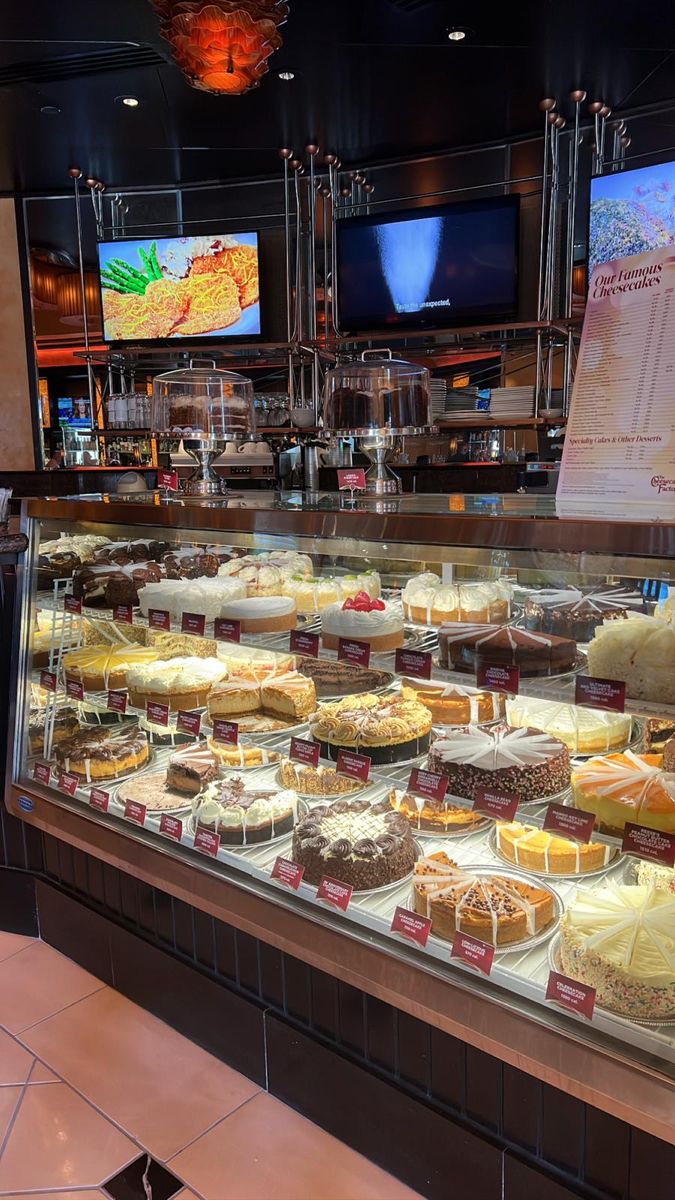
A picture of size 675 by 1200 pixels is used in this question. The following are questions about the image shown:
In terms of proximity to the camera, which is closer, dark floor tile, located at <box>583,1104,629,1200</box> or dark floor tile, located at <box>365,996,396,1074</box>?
dark floor tile, located at <box>583,1104,629,1200</box>

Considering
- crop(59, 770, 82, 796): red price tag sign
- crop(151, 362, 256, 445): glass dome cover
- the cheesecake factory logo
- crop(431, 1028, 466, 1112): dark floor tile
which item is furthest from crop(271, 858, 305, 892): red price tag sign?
crop(151, 362, 256, 445): glass dome cover

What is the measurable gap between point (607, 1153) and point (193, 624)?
1.82 metres

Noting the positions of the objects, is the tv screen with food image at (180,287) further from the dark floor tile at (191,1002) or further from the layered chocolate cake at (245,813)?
the dark floor tile at (191,1002)

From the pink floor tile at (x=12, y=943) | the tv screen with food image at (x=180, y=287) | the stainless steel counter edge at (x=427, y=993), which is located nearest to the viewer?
the stainless steel counter edge at (x=427, y=993)

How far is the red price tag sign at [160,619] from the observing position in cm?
272

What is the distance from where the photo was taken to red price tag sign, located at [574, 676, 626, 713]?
180cm

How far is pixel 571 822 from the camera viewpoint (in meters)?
1.88

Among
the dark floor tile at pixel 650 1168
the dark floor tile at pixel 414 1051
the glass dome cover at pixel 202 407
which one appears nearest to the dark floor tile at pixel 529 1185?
the dark floor tile at pixel 650 1168

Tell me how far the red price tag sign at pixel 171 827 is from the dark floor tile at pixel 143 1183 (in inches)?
36.4

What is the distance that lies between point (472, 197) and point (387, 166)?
2.75 feet

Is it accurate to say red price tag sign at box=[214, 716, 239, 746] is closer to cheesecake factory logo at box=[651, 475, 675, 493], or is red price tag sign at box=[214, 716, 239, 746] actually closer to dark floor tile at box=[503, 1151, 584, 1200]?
dark floor tile at box=[503, 1151, 584, 1200]

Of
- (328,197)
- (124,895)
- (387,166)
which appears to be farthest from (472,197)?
(124,895)

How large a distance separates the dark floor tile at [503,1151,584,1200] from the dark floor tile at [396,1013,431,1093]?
0.28 m

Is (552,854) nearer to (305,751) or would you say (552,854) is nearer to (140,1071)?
(305,751)
